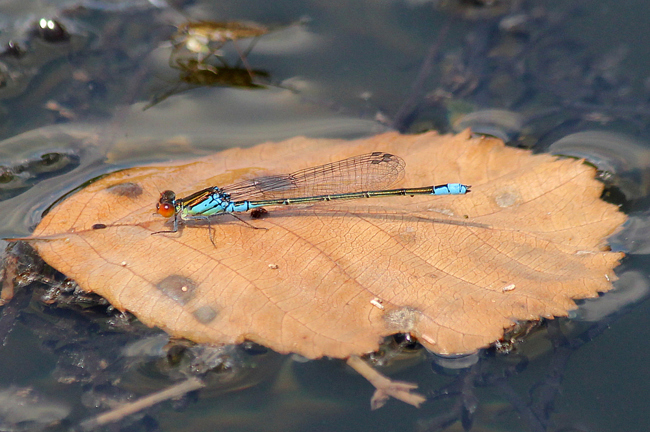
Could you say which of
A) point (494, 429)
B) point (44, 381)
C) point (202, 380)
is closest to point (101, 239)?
point (44, 381)

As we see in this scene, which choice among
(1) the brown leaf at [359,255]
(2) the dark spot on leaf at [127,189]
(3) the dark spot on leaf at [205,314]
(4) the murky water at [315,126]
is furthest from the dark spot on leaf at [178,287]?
(2) the dark spot on leaf at [127,189]

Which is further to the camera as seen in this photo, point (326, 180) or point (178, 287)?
point (326, 180)

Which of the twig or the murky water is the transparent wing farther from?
the twig

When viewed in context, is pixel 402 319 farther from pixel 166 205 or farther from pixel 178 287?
pixel 166 205

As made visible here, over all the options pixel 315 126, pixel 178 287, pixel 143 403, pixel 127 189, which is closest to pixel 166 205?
pixel 127 189

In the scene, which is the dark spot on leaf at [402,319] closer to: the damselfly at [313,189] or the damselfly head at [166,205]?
the damselfly at [313,189]

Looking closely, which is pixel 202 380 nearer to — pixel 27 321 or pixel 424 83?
pixel 27 321
